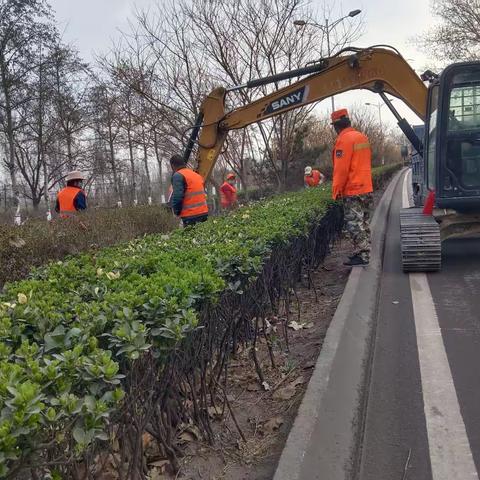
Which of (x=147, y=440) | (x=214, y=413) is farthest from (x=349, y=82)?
(x=147, y=440)

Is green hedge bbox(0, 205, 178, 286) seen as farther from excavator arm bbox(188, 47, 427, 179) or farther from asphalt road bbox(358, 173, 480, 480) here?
asphalt road bbox(358, 173, 480, 480)

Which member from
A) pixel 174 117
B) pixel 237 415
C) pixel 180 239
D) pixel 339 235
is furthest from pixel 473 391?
pixel 174 117

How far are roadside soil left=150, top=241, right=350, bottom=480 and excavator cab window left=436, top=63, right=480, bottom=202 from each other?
2.91 m

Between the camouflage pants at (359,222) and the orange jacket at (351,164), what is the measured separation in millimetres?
113

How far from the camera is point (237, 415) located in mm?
3643

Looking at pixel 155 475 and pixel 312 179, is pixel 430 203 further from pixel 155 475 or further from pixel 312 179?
pixel 312 179

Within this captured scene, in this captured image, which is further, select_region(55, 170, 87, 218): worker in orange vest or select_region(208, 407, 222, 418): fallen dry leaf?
select_region(55, 170, 87, 218): worker in orange vest

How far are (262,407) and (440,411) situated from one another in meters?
1.17

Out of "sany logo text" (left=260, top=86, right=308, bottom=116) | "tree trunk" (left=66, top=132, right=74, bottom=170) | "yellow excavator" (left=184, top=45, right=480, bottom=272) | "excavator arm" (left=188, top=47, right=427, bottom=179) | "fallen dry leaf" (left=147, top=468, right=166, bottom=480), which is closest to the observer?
"fallen dry leaf" (left=147, top=468, right=166, bottom=480)

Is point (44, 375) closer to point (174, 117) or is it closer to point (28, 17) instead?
point (174, 117)

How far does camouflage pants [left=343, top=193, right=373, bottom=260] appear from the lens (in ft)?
25.5

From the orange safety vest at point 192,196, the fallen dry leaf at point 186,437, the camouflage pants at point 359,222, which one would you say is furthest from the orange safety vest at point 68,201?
the fallen dry leaf at point 186,437

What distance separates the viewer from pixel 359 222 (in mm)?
7844

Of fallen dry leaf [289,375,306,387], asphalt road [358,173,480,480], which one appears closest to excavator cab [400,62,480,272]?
asphalt road [358,173,480,480]
